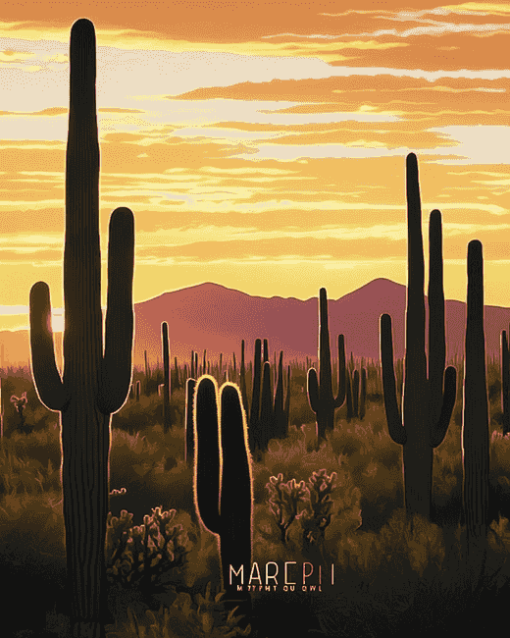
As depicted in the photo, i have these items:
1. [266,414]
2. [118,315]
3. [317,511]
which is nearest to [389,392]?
[317,511]

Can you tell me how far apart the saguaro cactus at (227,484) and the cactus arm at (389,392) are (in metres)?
4.49

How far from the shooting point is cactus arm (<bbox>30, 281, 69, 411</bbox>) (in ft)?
28.1

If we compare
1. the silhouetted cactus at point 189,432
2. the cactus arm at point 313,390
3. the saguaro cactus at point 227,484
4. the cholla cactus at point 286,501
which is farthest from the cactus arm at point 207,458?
the cactus arm at point 313,390

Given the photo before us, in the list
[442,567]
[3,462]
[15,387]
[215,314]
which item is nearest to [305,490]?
[442,567]

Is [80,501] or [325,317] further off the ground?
[325,317]

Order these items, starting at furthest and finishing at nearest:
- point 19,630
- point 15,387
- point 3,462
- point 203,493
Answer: point 15,387
point 3,462
point 19,630
point 203,493

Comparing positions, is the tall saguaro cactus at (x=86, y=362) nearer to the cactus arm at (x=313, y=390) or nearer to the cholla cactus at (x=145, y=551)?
the cholla cactus at (x=145, y=551)

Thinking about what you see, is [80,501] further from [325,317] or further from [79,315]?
[325,317]

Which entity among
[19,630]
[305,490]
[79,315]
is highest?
[79,315]

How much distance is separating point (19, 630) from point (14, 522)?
262cm

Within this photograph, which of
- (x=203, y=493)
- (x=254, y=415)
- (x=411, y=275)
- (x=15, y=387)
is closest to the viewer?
(x=203, y=493)

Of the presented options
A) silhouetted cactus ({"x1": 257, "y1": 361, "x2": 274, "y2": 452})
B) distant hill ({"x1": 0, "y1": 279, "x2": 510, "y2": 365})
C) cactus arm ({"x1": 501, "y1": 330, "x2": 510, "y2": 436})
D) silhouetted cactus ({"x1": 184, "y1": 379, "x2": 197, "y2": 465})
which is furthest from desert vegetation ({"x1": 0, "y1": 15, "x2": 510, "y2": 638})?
distant hill ({"x1": 0, "y1": 279, "x2": 510, "y2": 365})

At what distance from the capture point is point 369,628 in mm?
8609

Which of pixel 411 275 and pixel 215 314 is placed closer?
pixel 411 275
